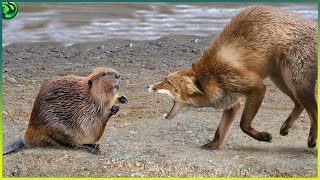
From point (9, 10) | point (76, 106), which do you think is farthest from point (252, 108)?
point (9, 10)

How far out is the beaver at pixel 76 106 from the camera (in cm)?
651

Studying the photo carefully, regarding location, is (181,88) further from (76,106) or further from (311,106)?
(311,106)

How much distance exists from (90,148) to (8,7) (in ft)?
4.88

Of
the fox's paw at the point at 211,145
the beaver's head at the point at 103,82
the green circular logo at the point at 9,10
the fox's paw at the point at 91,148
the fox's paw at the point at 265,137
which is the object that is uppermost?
the green circular logo at the point at 9,10

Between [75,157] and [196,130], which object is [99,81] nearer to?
[75,157]

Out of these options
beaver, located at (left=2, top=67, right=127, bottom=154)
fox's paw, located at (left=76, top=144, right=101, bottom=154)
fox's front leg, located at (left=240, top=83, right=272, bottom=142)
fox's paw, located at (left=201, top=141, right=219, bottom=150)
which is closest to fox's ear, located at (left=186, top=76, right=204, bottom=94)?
fox's front leg, located at (left=240, top=83, right=272, bottom=142)

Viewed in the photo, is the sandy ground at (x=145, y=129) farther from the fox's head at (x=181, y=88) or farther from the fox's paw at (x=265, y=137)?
the fox's head at (x=181, y=88)

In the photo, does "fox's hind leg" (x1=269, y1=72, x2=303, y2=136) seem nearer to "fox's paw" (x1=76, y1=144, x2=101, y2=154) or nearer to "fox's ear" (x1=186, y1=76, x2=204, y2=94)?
"fox's ear" (x1=186, y1=76, x2=204, y2=94)

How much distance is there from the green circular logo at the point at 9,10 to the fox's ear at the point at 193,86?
5.92ft

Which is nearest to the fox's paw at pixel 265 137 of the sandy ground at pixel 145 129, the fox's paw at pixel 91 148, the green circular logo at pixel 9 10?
the sandy ground at pixel 145 129

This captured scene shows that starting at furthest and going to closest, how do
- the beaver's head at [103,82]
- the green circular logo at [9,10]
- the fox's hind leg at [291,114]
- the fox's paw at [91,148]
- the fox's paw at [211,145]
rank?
the fox's hind leg at [291,114]
the fox's paw at [211,145]
the fox's paw at [91,148]
the green circular logo at [9,10]
the beaver's head at [103,82]

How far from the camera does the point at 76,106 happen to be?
6.53 metres

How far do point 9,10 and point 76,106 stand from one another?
3.49 ft

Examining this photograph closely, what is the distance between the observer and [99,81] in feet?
21.3
